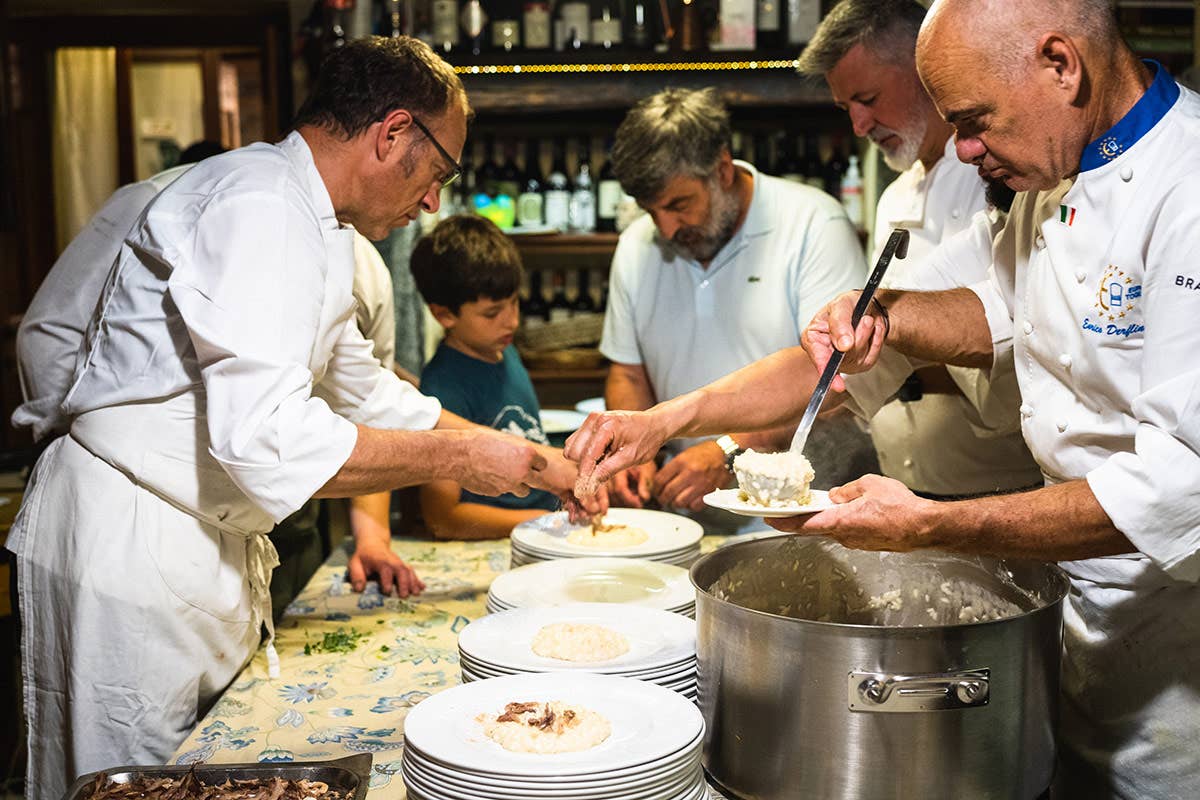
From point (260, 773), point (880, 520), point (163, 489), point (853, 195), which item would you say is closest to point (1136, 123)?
point (880, 520)

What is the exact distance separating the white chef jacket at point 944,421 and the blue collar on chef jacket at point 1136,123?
3.09 feet

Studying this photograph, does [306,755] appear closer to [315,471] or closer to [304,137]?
[315,471]

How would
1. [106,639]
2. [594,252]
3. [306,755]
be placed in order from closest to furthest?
1. [306,755]
2. [106,639]
3. [594,252]

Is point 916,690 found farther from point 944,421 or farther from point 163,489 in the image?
point 944,421

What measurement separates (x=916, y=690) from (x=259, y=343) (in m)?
1.06

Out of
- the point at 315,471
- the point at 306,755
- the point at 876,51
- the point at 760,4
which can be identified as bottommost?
the point at 306,755

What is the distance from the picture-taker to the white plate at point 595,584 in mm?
2059

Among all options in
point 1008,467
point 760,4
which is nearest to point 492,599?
point 1008,467

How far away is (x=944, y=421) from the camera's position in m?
2.86

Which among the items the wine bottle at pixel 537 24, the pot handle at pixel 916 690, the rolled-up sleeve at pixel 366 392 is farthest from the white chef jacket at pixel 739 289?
the pot handle at pixel 916 690

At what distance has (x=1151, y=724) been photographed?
173 cm

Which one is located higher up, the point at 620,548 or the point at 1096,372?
the point at 1096,372

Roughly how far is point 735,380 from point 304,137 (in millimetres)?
956

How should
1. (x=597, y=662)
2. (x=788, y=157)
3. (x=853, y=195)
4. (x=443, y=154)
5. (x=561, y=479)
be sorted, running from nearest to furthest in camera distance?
(x=597, y=662) < (x=443, y=154) < (x=561, y=479) < (x=853, y=195) < (x=788, y=157)
